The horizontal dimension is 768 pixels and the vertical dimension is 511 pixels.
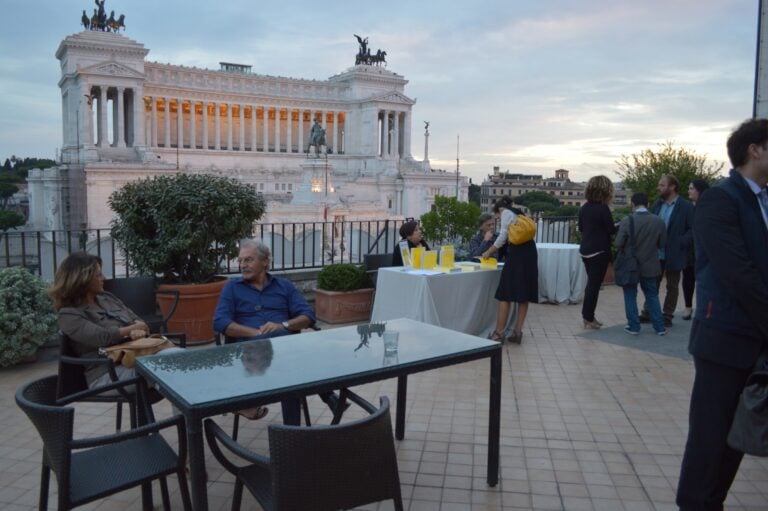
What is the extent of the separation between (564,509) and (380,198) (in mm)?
55153

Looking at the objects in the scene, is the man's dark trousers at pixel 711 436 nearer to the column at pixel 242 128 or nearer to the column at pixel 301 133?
the column at pixel 242 128

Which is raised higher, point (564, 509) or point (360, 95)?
point (360, 95)

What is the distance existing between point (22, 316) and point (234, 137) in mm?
65770

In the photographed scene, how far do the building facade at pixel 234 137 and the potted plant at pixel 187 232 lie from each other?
1185 inches

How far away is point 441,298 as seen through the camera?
7664 millimetres

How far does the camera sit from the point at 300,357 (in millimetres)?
3582

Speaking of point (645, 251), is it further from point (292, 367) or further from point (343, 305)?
point (292, 367)

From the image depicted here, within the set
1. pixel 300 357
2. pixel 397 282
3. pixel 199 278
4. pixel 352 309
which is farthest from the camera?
pixel 352 309

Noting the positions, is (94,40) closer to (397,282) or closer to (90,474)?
(397,282)

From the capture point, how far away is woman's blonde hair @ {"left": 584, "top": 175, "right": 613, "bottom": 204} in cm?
856

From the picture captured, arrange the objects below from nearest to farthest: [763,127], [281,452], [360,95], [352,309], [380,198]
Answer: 1. [281,452]
2. [763,127]
3. [352,309]
4. [380,198]
5. [360,95]

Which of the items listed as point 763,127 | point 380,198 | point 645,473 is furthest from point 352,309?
point 380,198

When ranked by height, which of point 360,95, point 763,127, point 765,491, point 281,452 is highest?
point 360,95

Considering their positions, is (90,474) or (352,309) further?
(352,309)
